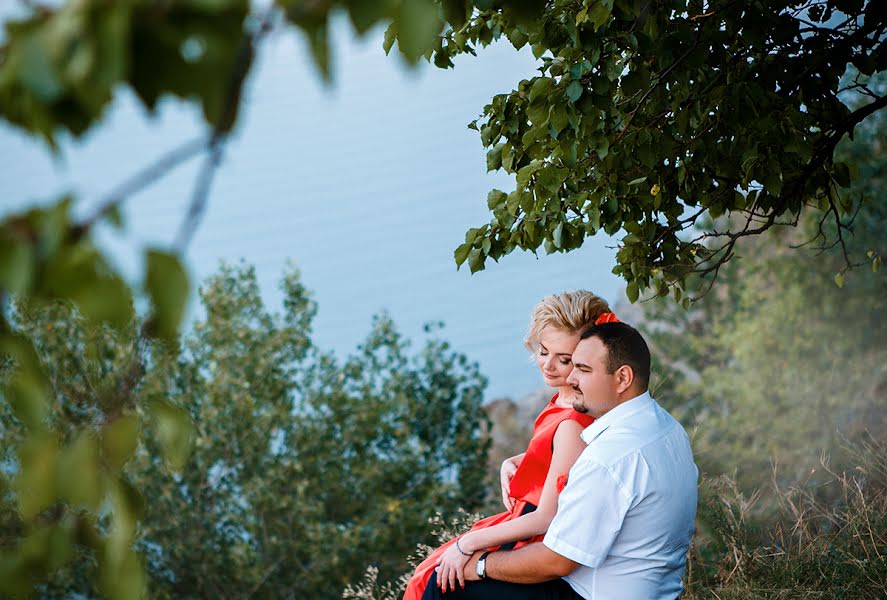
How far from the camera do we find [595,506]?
91.2 inches

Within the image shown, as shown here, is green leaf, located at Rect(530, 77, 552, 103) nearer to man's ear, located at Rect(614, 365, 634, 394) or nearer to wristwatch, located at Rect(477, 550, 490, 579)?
man's ear, located at Rect(614, 365, 634, 394)

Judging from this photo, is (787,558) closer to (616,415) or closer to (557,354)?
(557,354)

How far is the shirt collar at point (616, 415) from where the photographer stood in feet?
8.07

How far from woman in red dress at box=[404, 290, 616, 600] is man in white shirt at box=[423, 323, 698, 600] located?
0.05 meters

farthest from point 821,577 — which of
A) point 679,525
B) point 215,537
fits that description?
point 215,537

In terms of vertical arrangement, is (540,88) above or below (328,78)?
above

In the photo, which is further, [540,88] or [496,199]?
Result: [496,199]

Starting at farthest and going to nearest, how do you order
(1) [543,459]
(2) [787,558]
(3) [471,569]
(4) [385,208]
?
(4) [385,208] < (2) [787,558] < (1) [543,459] < (3) [471,569]

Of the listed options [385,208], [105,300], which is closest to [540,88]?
[105,300]

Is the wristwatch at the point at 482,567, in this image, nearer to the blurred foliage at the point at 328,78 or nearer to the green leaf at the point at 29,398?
the blurred foliage at the point at 328,78

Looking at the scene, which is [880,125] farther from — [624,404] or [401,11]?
[401,11]

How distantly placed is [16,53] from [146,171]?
0.44ft

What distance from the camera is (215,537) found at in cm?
756

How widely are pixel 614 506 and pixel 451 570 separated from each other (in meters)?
0.51
